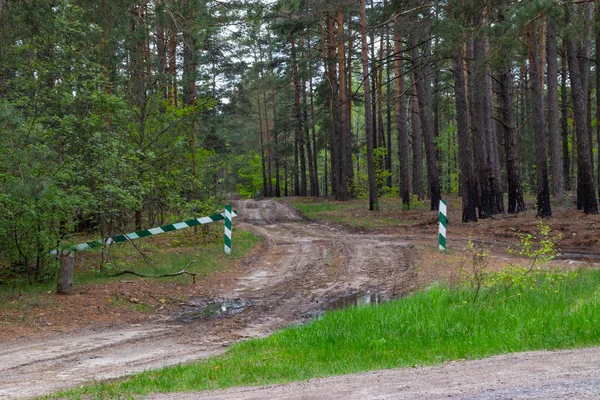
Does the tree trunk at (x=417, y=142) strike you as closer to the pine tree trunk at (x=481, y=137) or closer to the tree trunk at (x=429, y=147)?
the tree trunk at (x=429, y=147)

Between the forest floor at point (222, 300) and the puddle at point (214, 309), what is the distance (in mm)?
21

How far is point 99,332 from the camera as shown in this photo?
854cm

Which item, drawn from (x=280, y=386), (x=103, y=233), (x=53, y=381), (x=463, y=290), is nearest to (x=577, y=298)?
(x=463, y=290)

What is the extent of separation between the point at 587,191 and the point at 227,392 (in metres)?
18.3

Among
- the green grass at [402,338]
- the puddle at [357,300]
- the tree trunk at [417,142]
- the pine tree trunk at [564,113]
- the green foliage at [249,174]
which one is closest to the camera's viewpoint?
the green grass at [402,338]

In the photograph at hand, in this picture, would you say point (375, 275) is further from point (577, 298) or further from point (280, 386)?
point (280, 386)

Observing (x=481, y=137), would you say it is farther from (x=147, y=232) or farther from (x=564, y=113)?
(x=564, y=113)

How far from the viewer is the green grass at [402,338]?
569cm

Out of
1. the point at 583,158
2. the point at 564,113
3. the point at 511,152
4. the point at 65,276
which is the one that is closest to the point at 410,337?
the point at 65,276

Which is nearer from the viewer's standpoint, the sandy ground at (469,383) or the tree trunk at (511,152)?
the sandy ground at (469,383)

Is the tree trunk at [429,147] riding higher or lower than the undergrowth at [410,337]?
higher

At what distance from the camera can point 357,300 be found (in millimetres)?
10219

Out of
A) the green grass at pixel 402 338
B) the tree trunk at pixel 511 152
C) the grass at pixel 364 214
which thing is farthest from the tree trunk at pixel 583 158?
the green grass at pixel 402 338

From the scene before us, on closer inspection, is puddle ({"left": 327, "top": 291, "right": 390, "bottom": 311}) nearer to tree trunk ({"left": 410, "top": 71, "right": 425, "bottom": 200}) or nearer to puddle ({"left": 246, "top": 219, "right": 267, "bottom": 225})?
puddle ({"left": 246, "top": 219, "right": 267, "bottom": 225})
